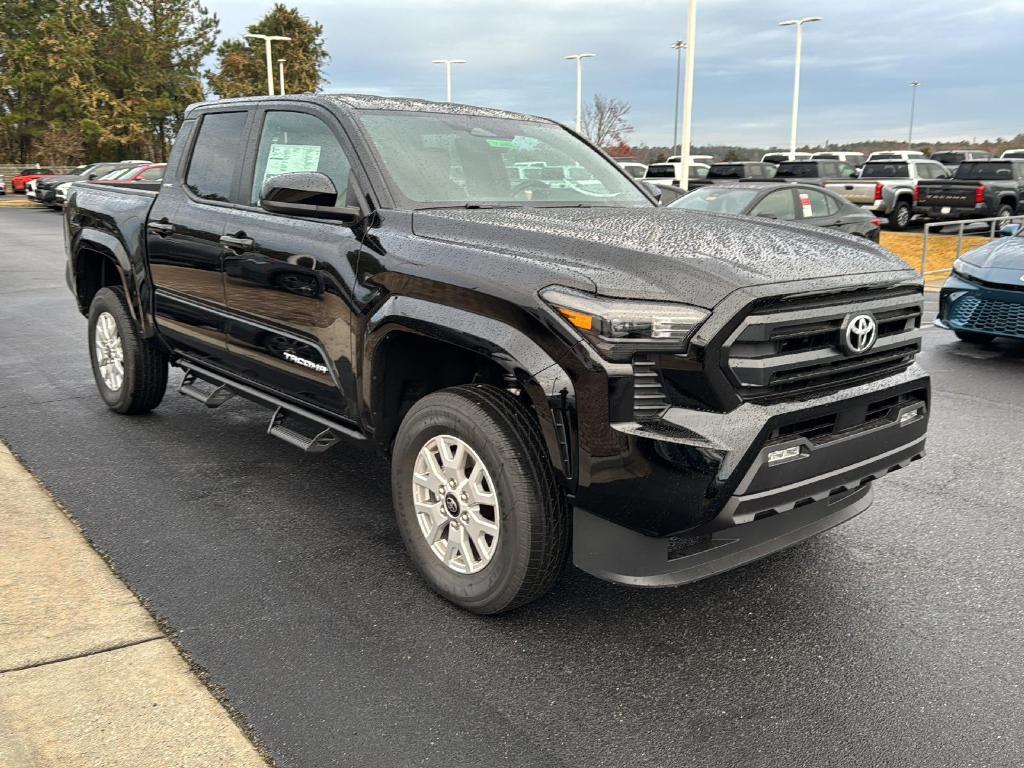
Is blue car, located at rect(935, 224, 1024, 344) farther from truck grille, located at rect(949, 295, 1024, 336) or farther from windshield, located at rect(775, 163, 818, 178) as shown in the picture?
windshield, located at rect(775, 163, 818, 178)

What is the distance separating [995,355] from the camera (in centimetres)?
872

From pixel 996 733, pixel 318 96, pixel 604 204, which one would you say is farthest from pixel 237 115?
pixel 996 733

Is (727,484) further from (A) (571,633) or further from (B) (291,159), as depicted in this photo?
(B) (291,159)

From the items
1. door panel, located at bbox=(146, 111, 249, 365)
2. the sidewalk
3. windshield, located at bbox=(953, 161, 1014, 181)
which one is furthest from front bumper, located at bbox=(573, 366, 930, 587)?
windshield, located at bbox=(953, 161, 1014, 181)

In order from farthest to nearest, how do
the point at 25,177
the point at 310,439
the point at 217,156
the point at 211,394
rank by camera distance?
the point at 25,177 → the point at 211,394 → the point at 217,156 → the point at 310,439

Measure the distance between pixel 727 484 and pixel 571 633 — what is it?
922 millimetres

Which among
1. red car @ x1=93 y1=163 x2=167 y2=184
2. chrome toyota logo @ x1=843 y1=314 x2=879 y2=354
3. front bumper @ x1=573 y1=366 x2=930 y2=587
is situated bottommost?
front bumper @ x1=573 y1=366 x2=930 y2=587

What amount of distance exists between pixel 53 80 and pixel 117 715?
54142 millimetres

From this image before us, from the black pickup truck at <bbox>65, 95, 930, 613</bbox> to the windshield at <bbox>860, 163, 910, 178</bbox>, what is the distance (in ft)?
77.1

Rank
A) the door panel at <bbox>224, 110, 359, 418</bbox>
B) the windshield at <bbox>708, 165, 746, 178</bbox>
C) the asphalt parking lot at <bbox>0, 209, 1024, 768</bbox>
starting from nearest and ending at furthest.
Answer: the asphalt parking lot at <bbox>0, 209, 1024, 768</bbox> → the door panel at <bbox>224, 110, 359, 418</bbox> → the windshield at <bbox>708, 165, 746, 178</bbox>

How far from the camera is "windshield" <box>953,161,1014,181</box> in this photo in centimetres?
2298

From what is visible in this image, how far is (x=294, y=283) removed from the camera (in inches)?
161

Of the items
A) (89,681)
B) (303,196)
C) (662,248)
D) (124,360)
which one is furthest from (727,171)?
(89,681)

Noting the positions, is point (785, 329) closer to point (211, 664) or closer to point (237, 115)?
point (211, 664)
